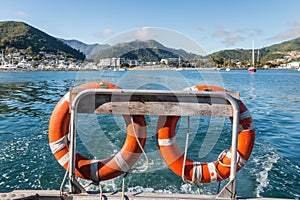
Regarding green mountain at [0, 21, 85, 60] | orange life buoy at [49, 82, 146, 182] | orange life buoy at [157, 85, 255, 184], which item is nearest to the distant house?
green mountain at [0, 21, 85, 60]

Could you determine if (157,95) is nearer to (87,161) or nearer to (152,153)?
(87,161)

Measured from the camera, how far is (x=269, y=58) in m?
159

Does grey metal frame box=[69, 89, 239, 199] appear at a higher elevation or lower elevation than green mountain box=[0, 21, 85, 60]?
lower

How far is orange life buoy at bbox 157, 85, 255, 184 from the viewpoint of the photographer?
2277 mm

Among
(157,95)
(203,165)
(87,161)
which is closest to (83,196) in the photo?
(87,161)

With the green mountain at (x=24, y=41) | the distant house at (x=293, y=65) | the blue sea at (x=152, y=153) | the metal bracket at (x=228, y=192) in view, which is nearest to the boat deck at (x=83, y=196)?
the metal bracket at (x=228, y=192)

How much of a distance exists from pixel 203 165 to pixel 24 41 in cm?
14118

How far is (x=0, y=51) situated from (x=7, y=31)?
996 inches

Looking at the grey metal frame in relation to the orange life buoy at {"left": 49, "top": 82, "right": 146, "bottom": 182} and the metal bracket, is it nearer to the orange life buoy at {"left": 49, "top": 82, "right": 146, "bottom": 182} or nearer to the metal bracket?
the metal bracket

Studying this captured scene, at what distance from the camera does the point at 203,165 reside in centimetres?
244

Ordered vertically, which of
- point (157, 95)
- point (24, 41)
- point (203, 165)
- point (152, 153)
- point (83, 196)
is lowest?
point (152, 153)

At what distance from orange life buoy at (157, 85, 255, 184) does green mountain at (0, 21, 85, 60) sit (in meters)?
130

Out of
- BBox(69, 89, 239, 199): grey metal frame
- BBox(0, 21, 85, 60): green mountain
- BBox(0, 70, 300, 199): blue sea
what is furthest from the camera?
BBox(0, 21, 85, 60): green mountain

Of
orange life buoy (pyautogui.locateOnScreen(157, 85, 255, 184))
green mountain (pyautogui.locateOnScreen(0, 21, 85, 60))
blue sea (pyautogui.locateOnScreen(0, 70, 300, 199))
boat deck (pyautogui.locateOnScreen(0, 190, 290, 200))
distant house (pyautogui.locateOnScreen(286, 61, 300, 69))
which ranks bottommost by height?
blue sea (pyautogui.locateOnScreen(0, 70, 300, 199))
